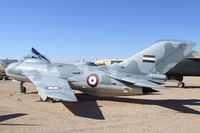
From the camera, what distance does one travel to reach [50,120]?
479 inches

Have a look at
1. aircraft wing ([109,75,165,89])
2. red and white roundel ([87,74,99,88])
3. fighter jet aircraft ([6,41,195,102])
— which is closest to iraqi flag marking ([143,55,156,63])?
fighter jet aircraft ([6,41,195,102])

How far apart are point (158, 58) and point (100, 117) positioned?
18.9 feet

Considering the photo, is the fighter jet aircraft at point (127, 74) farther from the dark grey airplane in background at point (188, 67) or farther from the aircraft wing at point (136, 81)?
the dark grey airplane in background at point (188, 67)

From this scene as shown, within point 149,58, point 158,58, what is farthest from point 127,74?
point 158,58

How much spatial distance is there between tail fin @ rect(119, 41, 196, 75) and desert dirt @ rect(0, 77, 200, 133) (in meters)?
1.97

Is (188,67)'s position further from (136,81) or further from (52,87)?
(52,87)

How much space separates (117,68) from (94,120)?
5.78 m

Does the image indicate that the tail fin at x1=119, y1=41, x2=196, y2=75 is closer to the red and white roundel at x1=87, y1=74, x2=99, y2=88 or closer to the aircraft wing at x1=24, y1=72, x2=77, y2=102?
the red and white roundel at x1=87, y1=74, x2=99, y2=88

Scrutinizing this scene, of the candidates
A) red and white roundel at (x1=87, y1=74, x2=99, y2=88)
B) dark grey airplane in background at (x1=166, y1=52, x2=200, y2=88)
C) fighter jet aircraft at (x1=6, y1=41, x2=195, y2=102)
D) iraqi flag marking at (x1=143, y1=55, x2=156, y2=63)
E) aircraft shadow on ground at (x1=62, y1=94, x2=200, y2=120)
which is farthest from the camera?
dark grey airplane in background at (x1=166, y1=52, x2=200, y2=88)

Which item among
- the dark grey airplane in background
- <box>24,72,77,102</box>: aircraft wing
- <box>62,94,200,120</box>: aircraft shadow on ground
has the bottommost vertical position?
<box>62,94,200,120</box>: aircraft shadow on ground

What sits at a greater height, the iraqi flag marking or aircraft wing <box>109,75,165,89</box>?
the iraqi flag marking

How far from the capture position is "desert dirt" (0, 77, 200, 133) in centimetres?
1084

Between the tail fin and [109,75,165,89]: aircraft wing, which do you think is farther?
the tail fin

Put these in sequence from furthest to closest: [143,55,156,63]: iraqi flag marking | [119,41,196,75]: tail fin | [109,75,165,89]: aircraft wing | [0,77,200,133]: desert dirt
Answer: [143,55,156,63]: iraqi flag marking → [119,41,196,75]: tail fin → [109,75,165,89]: aircraft wing → [0,77,200,133]: desert dirt
